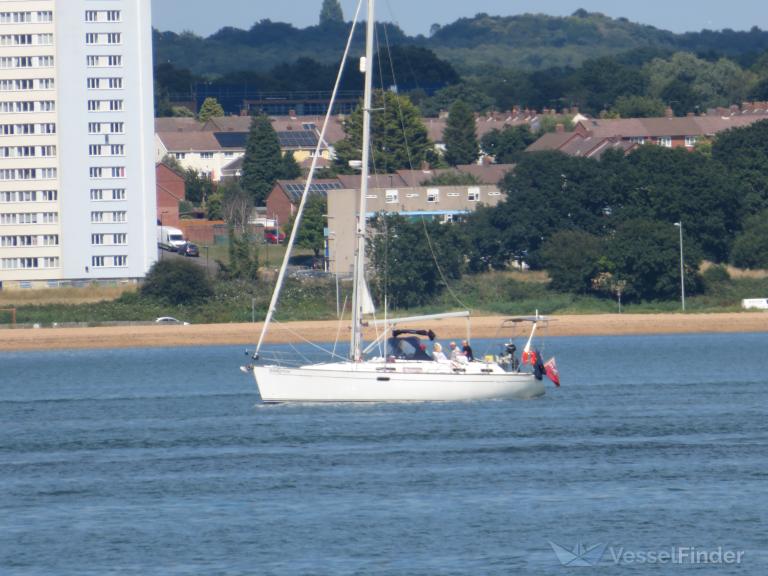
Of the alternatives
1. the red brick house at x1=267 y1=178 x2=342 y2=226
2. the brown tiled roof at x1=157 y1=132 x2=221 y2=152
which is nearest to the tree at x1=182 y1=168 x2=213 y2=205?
the red brick house at x1=267 y1=178 x2=342 y2=226

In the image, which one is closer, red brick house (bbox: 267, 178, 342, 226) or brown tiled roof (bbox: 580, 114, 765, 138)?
red brick house (bbox: 267, 178, 342, 226)

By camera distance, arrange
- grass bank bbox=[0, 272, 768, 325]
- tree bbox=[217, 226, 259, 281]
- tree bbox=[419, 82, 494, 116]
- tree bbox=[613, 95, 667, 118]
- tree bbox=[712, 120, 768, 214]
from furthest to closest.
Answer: tree bbox=[419, 82, 494, 116] → tree bbox=[613, 95, 667, 118] → tree bbox=[712, 120, 768, 214] → tree bbox=[217, 226, 259, 281] → grass bank bbox=[0, 272, 768, 325]

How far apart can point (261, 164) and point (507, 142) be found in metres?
23.7

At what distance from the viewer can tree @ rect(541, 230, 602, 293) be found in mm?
86062

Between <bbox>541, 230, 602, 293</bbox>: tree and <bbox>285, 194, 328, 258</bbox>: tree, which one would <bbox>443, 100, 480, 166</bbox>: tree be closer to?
<bbox>285, 194, 328, 258</bbox>: tree

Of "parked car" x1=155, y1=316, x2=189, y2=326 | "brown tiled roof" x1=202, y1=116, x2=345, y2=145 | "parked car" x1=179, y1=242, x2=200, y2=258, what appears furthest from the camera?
"brown tiled roof" x1=202, y1=116, x2=345, y2=145

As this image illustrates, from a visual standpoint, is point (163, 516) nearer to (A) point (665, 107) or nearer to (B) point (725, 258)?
(B) point (725, 258)

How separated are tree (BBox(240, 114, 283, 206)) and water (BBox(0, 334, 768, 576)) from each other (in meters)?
81.8

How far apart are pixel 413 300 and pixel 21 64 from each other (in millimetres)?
32601

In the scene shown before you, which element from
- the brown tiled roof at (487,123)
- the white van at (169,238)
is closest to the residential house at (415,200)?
the white van at (169,238)

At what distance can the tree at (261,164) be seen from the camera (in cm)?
13525

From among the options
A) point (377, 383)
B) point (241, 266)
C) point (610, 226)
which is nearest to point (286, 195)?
point (241, 266)

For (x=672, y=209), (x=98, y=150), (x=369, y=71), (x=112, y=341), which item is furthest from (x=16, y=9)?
(x=369, y=71)

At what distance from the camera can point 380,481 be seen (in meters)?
33.8
